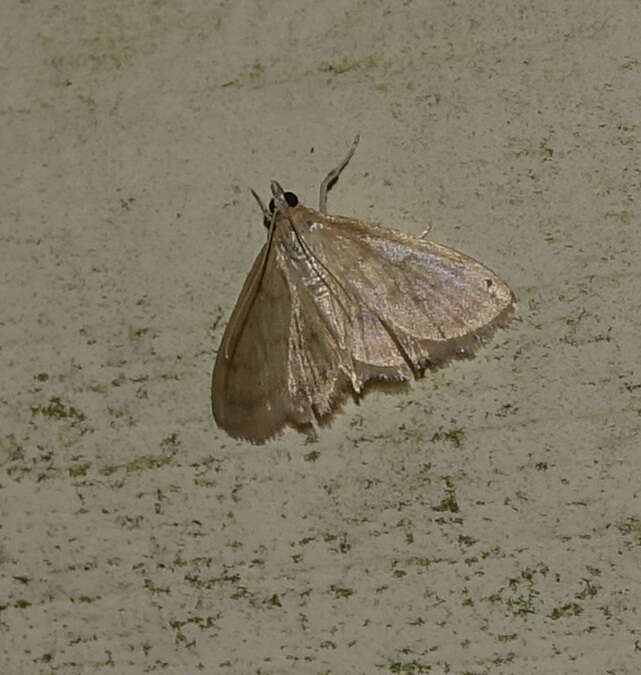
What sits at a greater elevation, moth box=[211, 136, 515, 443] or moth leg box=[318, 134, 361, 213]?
moth leg box=[318, 134, 361, 213]

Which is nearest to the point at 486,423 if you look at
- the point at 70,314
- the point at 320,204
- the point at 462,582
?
the point at 462,582

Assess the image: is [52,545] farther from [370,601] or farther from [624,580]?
[624,580]

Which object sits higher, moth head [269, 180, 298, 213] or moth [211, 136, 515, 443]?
moth head [269, 180, 298, 213]

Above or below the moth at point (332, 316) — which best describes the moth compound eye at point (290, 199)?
above

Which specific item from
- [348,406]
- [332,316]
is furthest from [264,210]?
[348,406]
